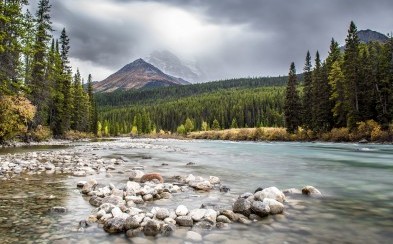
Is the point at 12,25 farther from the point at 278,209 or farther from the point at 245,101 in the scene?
the point at 245,101

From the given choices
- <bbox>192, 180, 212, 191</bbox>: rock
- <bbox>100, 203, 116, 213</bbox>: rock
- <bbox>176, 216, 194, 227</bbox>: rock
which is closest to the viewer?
<bbox>176, 216, 194, 227</bbox>: rock

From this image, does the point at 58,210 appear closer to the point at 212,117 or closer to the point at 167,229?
the point at 167,229

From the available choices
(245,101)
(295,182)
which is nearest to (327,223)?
(295,182)

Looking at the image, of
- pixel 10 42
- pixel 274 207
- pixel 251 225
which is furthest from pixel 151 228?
pixel 10 42

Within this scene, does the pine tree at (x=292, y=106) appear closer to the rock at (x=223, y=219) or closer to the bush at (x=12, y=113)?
the bush at (x=12, y=113)

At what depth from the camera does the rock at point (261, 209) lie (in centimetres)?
834

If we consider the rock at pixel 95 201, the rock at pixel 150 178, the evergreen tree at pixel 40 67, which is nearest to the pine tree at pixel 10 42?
the evergreen tree at pixel 40 67

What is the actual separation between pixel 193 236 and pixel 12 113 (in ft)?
98.3

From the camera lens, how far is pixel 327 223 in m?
7.81

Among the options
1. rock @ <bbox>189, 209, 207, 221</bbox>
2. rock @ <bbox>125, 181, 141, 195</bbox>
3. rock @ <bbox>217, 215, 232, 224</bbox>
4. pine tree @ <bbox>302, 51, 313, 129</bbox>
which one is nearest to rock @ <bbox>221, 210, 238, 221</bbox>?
rock @ <bbox>217, 215, 232, 224</bbox>

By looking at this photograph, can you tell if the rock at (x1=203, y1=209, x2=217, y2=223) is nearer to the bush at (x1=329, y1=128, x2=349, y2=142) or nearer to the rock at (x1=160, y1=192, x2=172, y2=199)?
the rock at (x1=160, y1=192, x2=172, y2=199)

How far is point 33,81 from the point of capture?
4697 cm

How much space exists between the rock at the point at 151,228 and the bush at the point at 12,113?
2779 centimetres

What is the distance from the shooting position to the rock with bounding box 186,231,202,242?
6.59m
